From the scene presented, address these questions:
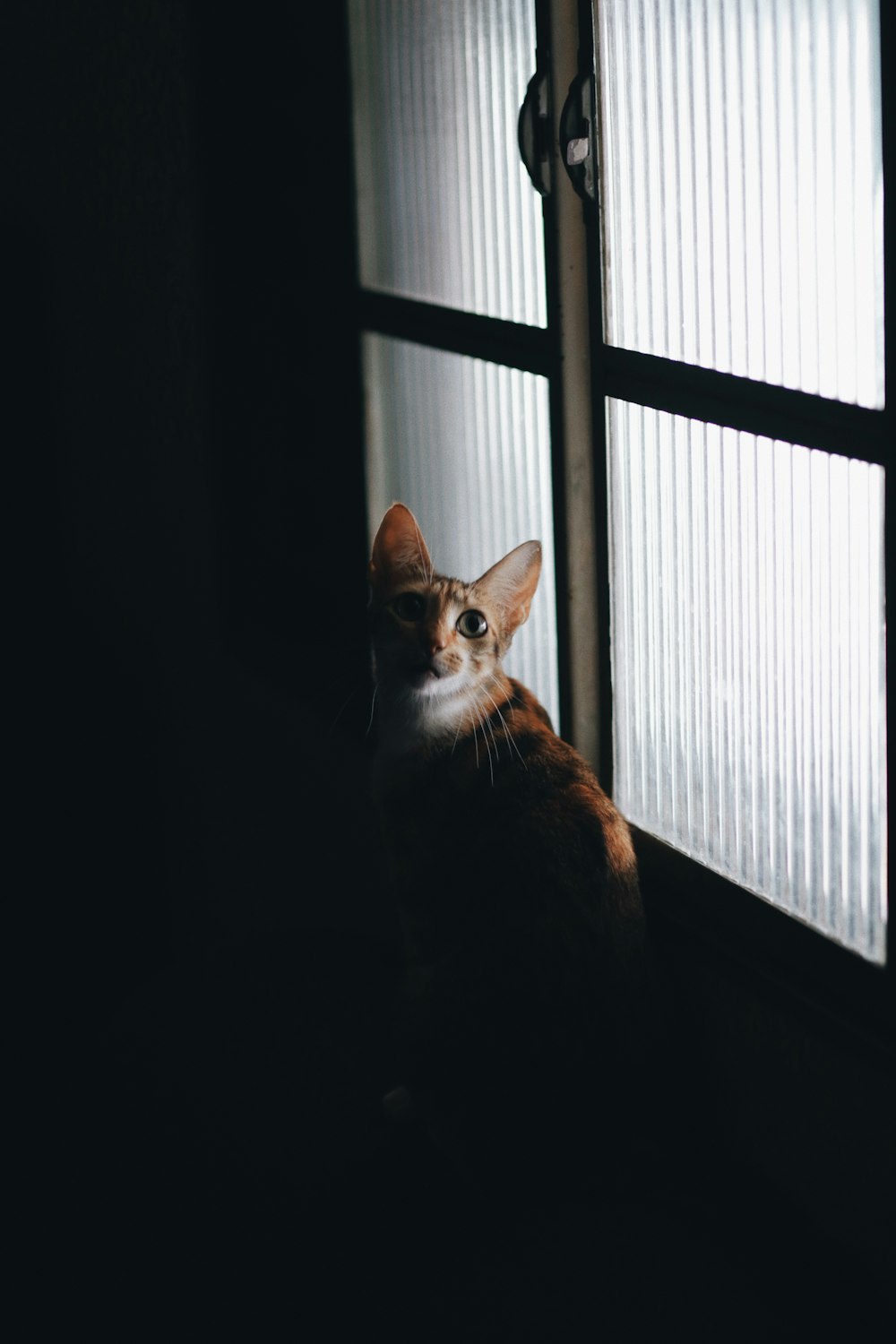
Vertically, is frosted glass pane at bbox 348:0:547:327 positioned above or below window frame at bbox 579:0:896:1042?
above

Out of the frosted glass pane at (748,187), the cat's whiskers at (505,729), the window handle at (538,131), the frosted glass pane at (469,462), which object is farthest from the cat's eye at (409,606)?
the window handle at (538,131)

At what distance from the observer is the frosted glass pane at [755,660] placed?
3.82ft

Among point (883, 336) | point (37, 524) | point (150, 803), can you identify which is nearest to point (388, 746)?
point (883, 336)

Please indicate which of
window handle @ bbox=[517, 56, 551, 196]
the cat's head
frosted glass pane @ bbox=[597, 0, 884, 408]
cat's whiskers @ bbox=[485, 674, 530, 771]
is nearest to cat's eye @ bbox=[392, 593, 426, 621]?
the cat's head

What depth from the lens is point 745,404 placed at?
1222 mm

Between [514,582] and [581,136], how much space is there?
1.60ft

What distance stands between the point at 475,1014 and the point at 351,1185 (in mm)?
258

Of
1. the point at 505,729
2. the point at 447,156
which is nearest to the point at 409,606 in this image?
the point at 505,729

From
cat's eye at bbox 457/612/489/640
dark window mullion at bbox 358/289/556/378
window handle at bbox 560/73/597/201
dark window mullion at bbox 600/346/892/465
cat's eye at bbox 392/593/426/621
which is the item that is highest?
window handle at bbox 560/73/597/201

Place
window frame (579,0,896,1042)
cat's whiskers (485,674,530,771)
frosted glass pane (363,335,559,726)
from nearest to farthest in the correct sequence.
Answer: window frame (579,0,896,1042), cat's whiskers (485,674,530,771), frosted glass pane (363,335,559,726)

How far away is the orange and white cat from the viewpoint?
50.4 inches

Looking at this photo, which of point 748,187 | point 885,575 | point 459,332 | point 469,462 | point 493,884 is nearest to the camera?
point 885,575

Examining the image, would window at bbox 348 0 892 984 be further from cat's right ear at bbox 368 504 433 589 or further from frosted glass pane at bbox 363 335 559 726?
cat's right ear at bbox 368 504 433 589

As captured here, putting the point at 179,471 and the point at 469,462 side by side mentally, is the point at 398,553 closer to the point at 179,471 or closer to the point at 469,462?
the point at 469,462
